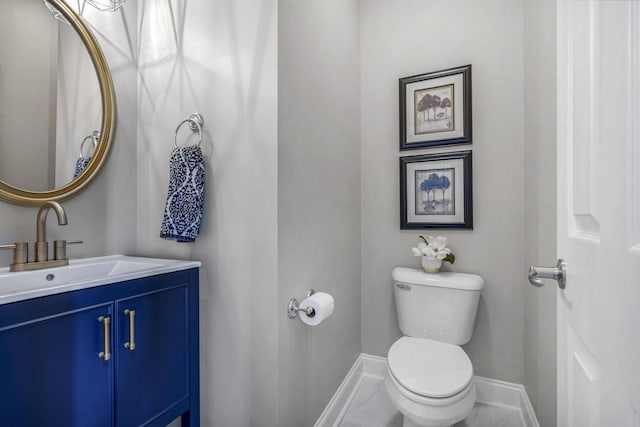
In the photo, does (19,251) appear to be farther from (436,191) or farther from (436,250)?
(436,191)

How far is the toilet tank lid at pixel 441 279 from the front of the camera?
154cm

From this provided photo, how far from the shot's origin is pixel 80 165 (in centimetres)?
126

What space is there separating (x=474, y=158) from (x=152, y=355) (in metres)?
1.82

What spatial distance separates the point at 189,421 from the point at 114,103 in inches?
56.0

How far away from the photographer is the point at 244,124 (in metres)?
1.18

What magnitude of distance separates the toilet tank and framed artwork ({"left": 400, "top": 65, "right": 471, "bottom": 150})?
80 centimetres

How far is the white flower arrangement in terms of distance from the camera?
5.36 ft

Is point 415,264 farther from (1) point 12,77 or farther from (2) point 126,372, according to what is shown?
(1) point 12,77

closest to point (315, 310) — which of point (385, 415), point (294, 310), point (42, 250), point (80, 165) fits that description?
point (294, 310)

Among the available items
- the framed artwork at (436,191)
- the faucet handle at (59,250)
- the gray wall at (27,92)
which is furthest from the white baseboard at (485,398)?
the gray wall at (27,92)

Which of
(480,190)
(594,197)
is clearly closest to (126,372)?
(594,197)

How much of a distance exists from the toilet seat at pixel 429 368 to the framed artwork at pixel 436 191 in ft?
2.25

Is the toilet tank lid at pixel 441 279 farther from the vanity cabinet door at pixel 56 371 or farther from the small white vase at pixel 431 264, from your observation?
the vanity cabinet door at pixel 56 371

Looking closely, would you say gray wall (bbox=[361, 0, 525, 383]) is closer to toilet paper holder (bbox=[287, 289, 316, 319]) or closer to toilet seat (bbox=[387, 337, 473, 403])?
toilet seat (bbox=[387, 337, 473, 403])
